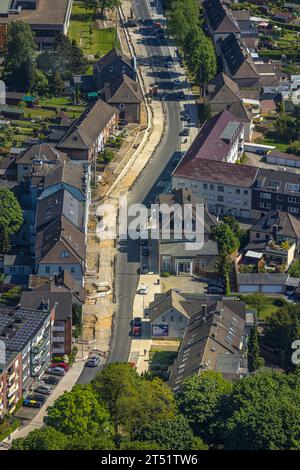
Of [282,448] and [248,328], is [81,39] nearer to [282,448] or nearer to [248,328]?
[248,328]

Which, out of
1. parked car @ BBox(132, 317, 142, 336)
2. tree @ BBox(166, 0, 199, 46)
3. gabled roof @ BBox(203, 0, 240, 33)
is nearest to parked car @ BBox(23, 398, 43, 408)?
parked car @ BBox(132, 317, 142, 336)

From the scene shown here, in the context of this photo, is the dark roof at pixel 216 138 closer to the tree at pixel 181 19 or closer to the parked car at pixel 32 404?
the tree at pixel 181 19

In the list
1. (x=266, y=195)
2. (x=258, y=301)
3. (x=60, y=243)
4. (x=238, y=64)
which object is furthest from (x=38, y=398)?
(x=238, y=64)

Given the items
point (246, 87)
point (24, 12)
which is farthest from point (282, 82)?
point (24, 12)
